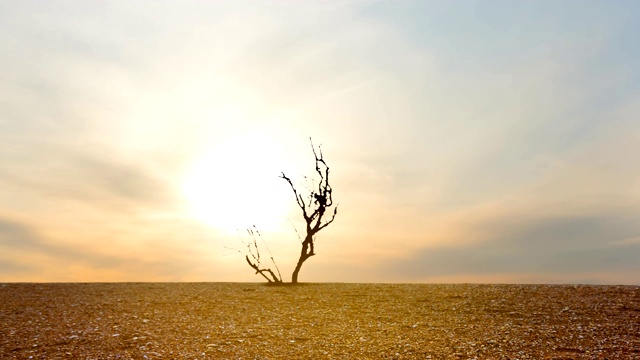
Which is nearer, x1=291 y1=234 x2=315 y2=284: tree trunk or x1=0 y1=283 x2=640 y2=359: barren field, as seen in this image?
x1=0 y1=283 x2=640 y2=359: barren field

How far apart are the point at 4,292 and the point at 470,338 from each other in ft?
57.3

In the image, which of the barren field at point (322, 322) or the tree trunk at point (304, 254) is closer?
the barren field at point (322, 322)

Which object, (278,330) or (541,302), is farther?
(541,302)

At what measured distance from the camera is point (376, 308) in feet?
56.0

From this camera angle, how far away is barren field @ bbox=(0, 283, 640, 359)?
12383 mm

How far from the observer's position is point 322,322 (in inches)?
597

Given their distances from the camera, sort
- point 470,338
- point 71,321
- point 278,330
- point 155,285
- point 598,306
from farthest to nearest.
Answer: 1. point 155,285
2. point 598,306
3. point 71,321
4. point 278,330
5. point 470,338

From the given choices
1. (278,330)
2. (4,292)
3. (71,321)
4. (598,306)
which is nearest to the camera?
(278,330)

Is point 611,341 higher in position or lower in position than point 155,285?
lower

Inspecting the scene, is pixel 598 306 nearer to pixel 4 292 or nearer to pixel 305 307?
pixel 305 307

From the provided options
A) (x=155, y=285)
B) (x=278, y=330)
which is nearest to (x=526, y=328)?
(x=278, y=330)

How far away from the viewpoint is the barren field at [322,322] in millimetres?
12383

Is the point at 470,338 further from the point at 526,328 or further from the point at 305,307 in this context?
the point at 305,307

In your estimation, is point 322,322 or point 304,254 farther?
point 304,254
